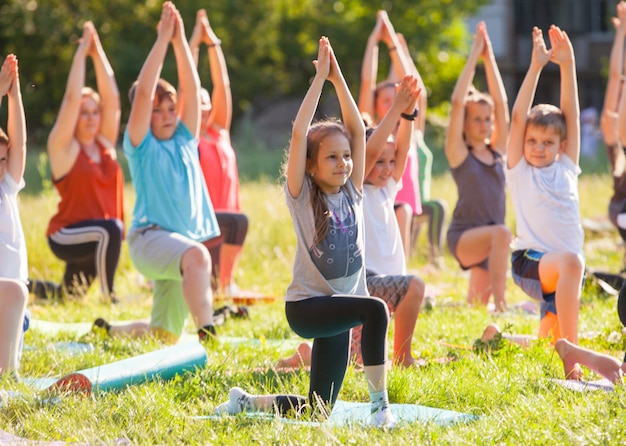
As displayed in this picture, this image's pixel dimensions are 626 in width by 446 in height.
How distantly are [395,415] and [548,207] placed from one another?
6.68ft

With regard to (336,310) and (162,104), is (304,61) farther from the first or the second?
(336,310)

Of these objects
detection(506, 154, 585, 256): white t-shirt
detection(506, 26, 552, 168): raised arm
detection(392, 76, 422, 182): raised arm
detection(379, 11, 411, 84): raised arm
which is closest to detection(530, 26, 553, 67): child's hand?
detection(506, 26, 552, 168): raised arm

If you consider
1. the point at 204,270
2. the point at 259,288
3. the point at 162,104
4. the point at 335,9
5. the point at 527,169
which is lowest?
the point at 259,288

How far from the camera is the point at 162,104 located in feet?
21.6

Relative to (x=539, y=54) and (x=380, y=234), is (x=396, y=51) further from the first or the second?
(x=380, y=234)

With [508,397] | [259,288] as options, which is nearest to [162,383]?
[508,397]

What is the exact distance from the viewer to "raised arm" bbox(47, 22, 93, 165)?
7516mm

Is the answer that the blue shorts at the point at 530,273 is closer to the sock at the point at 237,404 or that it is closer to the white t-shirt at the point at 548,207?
the white t-shirt at the point at 548,207

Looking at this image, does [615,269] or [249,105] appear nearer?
[615,269]

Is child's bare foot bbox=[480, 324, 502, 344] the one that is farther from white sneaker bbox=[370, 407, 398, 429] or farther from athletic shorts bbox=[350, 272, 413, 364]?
white sneaker bbox=[370, 407, 398, 429]

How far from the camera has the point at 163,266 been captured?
6.34 metres

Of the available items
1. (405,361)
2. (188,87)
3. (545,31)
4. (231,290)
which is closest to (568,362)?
(405,361)

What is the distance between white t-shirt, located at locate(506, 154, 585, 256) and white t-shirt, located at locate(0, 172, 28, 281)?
9.15ft

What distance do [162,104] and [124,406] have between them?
258 cm
